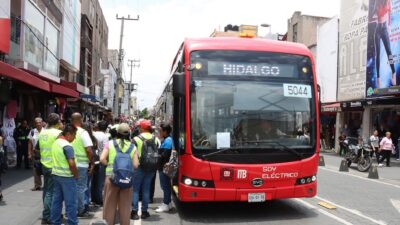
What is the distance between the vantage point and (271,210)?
9.08 metres

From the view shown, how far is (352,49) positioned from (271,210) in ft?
72.8

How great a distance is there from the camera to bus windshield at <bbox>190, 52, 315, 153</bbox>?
796cm

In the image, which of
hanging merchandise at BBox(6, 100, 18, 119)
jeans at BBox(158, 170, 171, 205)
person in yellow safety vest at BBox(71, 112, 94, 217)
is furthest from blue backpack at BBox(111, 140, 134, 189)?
hanging merchandise at BBox(6, 100, 18, 119)

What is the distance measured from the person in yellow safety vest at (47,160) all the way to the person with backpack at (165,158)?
6.64 feet

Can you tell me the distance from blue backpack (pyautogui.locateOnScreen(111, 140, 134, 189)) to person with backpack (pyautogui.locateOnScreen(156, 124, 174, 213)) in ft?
7.00

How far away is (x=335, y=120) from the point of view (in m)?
33.9

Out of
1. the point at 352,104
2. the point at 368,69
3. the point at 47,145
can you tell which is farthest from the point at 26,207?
the point at 352,104

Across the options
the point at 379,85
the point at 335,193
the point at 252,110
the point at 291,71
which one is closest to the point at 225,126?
the point at 252,110

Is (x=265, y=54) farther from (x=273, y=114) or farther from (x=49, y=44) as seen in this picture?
(x=49, y=44)

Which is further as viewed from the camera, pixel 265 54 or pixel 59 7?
pixel 59 7

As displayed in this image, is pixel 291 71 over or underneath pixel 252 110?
over

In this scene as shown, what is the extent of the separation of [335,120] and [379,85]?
368 inches

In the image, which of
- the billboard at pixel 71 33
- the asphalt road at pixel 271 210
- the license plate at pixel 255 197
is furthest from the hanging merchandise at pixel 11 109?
the license plate at pixel 255 197

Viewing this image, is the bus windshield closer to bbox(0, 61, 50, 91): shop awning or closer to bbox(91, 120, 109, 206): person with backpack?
bbox(91, 120, 109, 206): person with backpack
